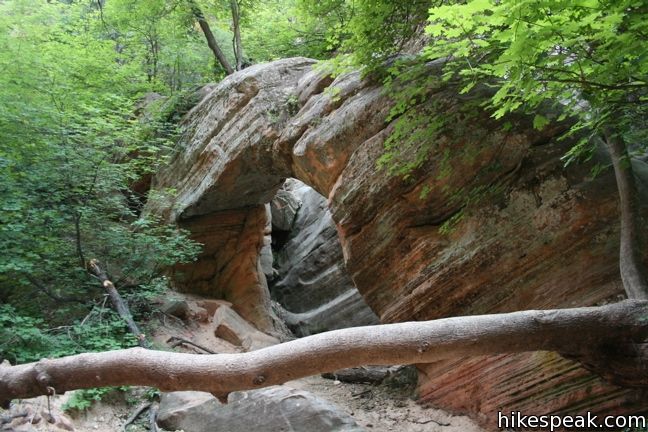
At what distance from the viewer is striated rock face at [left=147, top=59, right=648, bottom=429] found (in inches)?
217

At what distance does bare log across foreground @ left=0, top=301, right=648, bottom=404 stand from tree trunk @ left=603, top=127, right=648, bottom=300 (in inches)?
18.6

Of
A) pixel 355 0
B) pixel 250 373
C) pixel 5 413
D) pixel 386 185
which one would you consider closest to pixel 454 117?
pixel 386 185

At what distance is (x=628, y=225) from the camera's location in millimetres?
4934

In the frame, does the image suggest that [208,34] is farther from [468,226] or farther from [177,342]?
[468,226]

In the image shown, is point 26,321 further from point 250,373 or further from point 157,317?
point 250,373

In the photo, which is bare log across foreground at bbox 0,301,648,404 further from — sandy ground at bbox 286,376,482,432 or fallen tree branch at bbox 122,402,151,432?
sandy ground at bbox 286,376,482,432

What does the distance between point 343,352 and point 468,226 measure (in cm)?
350

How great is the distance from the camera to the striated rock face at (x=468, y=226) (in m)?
5.52

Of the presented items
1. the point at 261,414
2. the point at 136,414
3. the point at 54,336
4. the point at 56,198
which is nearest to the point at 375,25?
the point at 261,414

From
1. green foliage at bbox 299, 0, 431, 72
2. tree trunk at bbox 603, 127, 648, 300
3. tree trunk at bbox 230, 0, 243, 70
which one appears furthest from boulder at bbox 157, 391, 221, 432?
tree trunk at bbox 230, 0, 243, 70

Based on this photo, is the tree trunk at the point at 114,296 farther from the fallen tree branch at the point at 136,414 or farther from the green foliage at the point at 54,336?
the fallen tree branch at the point at 136,414

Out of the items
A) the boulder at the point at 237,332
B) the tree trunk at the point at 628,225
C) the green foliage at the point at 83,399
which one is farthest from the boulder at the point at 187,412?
the tree trunk at the point at 628,225

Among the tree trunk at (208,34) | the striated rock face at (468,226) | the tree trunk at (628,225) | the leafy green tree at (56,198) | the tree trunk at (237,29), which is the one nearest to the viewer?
the tree trunk at (628,225)

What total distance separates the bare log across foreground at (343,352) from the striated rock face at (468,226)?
4.33 ft
